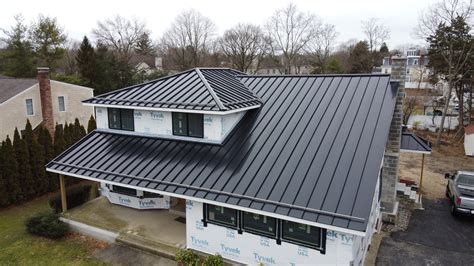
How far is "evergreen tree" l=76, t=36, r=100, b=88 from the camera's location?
33.1m

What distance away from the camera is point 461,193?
13625mm

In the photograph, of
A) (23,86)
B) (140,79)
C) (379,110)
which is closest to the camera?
(379,110)

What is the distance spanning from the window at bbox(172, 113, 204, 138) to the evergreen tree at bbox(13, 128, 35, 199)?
7.82 m

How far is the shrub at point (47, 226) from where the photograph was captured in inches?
454

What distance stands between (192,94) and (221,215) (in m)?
4.63

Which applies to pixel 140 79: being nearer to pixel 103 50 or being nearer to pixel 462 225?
pixel 103 50

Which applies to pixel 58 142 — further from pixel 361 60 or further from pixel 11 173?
pixel 361 60

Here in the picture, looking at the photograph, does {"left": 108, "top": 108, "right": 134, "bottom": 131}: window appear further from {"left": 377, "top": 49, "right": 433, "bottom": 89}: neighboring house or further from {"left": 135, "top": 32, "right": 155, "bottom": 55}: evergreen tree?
{"left": 135, "top": 32, "right": 155, "bottom": 55}: evergreen tree

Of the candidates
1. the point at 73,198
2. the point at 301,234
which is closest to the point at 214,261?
the point at 301,234

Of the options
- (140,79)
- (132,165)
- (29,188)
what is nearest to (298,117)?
(132,165)

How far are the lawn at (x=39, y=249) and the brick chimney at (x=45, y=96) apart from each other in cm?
1027

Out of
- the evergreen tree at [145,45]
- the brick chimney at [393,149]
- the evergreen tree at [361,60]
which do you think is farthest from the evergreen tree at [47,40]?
the brick chimney at [393,149]

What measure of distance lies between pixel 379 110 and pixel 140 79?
33137mm

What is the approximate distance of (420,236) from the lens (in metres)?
12.0
